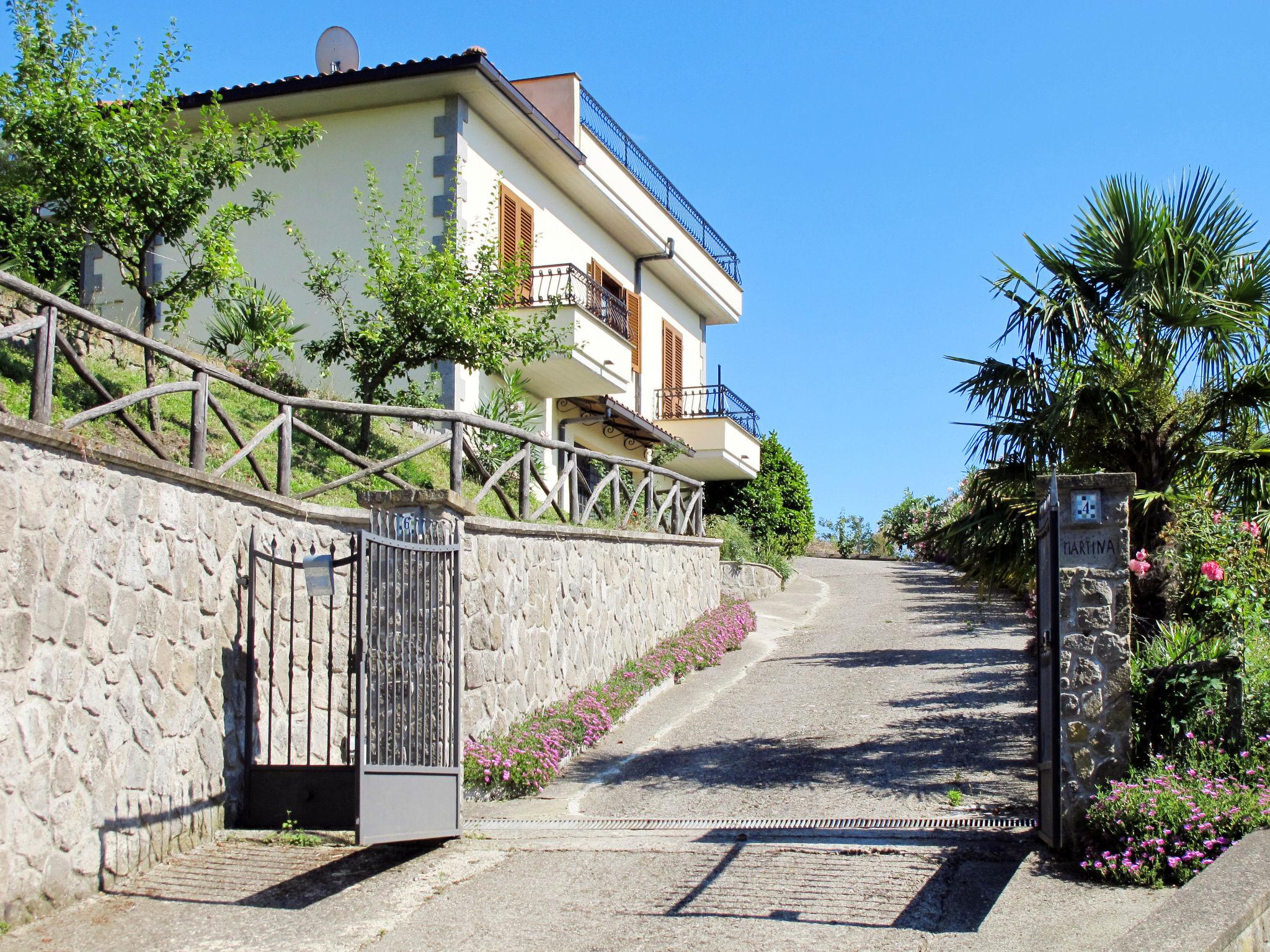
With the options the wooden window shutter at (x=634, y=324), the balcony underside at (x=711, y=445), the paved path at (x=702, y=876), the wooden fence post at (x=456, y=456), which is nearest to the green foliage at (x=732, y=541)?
the balcony underside at (x=711, y=445)

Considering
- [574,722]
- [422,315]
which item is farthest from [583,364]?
[574,722]

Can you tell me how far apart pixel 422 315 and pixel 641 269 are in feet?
34.6

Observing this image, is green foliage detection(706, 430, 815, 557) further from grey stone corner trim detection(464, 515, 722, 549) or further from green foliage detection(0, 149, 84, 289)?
green foliage detection(0, 149, 84, 289)

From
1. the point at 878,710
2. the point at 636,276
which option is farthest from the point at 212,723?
the point at 636,276

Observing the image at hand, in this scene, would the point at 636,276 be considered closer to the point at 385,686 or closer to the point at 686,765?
the point at 686,765

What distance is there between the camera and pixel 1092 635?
7172 mm

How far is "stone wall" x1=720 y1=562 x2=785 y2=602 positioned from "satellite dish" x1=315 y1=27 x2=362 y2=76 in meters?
10.2

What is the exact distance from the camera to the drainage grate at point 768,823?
7.61m

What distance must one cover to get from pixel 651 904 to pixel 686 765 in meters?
3.59

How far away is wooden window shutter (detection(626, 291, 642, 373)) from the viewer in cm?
2305

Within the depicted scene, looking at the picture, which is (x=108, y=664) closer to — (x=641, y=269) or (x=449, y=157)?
(x=449, y=157)

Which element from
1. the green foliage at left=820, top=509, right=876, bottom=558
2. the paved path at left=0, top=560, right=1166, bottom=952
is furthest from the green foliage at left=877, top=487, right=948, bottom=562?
the paved path at left=0, top=560, right=1166, bottom=952

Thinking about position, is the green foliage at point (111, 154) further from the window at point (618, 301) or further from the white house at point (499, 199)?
the window at point (618, 301)

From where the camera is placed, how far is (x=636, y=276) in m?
23.6
